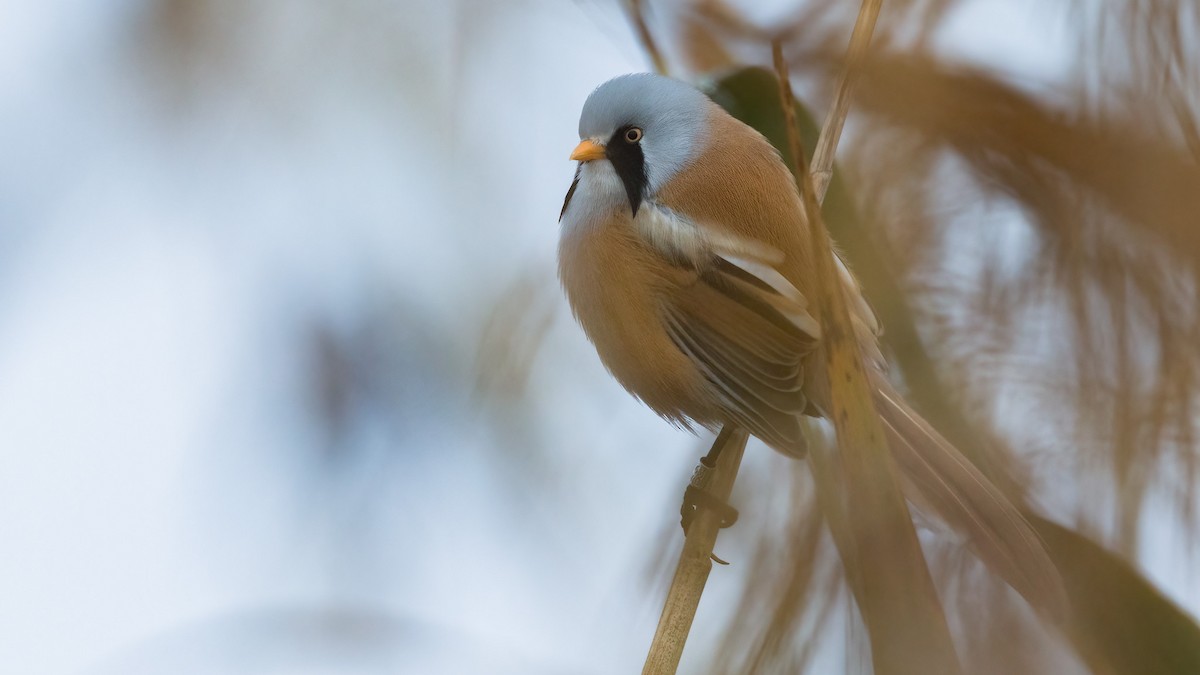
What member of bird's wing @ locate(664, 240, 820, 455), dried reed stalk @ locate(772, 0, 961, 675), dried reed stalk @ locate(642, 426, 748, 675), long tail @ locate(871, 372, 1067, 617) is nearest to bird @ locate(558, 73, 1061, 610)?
bird's wing @ locate(664, 240, 820, 455)

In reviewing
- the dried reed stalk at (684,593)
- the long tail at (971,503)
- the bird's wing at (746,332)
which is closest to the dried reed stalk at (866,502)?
the long tail at (971,503)

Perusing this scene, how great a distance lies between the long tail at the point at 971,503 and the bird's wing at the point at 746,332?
0.56 feet

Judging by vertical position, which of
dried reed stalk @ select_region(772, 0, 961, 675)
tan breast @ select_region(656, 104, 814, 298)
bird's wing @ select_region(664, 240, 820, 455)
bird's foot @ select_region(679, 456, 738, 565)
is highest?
tan breast @ select_region(656, 104, 814, 298)

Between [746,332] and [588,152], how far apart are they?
56cm

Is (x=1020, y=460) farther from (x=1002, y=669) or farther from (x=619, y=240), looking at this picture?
(x=619, y=240)

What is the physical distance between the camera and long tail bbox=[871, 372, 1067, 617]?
943 mm

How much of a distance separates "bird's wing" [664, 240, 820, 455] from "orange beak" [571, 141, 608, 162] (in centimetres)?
34

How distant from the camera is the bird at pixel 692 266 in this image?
2109 millimetres

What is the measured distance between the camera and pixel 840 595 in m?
0.87

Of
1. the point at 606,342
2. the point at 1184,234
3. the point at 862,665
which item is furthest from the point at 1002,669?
the point at 606,342

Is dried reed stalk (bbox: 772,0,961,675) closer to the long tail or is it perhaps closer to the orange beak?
the long tail

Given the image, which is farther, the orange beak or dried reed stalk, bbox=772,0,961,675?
the orange beak

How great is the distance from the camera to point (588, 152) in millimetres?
2393

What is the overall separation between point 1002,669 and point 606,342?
5.50 feet
